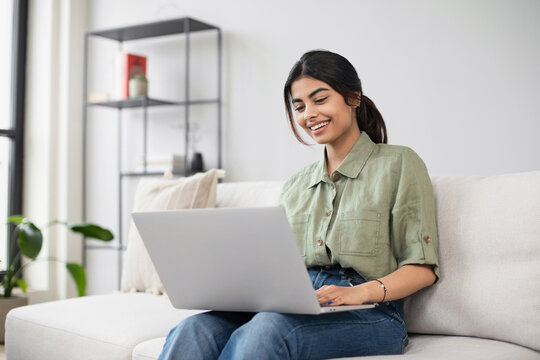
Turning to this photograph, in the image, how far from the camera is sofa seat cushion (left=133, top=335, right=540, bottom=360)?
1.30 metres

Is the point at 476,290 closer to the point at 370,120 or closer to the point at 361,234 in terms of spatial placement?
the point at 361,234

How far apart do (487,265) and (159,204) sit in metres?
1.20

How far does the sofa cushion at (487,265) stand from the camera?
4.62 ft

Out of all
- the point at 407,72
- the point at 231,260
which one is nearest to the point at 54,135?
the point at 407,72

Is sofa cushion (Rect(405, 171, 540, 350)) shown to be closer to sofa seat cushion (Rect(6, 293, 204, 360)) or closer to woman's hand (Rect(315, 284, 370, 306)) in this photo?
woman's hand (Rect(315, 284, 370, 306))

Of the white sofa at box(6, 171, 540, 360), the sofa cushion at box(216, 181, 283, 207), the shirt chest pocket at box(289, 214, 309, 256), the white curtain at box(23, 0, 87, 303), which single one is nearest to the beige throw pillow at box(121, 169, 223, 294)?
the sofa cushion at box(216, 181, 283, 207)

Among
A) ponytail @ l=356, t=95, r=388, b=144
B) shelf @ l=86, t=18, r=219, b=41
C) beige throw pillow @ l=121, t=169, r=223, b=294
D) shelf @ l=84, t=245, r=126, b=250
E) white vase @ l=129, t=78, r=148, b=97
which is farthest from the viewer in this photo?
shelf @ l=84, t=245, r=126, b=250

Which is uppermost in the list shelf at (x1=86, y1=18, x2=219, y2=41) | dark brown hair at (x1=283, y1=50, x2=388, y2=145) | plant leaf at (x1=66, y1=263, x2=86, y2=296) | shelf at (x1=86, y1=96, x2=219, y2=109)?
shelf at (x1=86, y1=18, x2=219, y2=41)

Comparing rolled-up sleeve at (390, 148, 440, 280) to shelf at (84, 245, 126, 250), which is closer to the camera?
rolled-up sleeve at (390, 148, 440, 280)

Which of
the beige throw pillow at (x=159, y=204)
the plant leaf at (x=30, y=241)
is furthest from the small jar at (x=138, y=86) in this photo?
the beige throw pillow at (x=159, y=204)

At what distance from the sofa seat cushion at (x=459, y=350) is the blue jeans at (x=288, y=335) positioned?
0.04 m

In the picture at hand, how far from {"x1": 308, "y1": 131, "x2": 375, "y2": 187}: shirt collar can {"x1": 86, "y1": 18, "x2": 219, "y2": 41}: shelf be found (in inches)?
71.2

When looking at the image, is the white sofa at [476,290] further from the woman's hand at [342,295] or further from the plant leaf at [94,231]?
the plant leaf at [94,231]

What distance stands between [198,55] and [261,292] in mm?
2394
